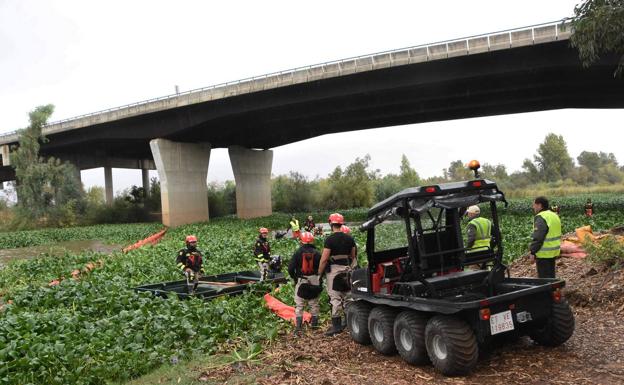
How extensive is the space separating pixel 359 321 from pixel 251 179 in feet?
144

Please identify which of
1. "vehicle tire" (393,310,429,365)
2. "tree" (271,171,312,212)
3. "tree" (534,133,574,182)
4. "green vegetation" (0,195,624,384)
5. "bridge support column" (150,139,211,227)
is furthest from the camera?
"tree" (534,133,574,182)

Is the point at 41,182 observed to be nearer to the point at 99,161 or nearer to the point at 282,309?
the point at 99,161

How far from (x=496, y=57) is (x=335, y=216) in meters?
22.6

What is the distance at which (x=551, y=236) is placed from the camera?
27.1 feet

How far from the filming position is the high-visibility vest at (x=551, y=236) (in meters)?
8.23

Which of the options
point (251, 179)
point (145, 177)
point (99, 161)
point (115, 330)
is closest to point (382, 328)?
point (115, 330)

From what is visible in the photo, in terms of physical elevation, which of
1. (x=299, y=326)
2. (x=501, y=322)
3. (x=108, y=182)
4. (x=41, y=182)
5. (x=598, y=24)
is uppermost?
(x=108, y=182)

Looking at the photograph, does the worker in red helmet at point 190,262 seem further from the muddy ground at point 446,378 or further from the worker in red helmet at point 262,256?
A: the muddy ground at point 446,378

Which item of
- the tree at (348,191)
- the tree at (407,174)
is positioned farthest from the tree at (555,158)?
the tree at (348,191)

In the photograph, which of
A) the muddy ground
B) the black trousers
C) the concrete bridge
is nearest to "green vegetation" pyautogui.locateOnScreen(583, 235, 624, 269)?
the muddy ground

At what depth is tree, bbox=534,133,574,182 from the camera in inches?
3718

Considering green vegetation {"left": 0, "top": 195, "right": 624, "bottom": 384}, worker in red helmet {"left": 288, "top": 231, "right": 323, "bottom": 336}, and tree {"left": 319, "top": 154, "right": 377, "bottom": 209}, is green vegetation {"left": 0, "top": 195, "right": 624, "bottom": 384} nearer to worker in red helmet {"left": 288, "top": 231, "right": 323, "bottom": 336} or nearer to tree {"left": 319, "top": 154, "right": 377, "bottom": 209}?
worker in red helmet {"left": 288, "top": 231, "right": 323, "bottom": 336}

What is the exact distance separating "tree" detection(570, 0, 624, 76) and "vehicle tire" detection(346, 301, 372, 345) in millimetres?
9934

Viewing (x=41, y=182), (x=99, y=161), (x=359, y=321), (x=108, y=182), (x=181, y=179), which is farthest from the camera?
(x=108, y=182)
